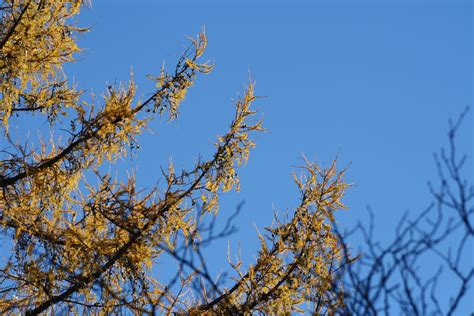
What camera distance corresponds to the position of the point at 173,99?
7410 millimetres

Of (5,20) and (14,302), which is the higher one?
(5,20)

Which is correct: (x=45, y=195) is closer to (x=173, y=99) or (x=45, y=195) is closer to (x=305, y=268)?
(x=173, y=99)

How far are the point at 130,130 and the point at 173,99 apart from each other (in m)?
0.54

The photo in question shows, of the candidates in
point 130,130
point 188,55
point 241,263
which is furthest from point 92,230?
point 188,55

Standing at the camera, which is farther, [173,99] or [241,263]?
[173,99]

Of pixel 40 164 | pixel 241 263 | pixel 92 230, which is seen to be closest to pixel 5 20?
pixel 40 164

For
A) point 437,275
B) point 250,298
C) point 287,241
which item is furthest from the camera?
point 287,241

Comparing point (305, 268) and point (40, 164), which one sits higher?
point (40, 164)

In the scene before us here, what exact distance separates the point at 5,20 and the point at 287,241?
3679mm

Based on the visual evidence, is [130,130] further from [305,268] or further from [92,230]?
[305,268]

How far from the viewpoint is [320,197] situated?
7.18 metres

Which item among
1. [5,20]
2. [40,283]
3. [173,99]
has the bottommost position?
[40,283]

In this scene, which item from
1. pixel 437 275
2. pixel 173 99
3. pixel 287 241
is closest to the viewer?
pixel 437 275

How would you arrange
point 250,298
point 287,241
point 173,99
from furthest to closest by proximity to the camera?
1. point 173,99
2. point 287,241
3. point 250,298
